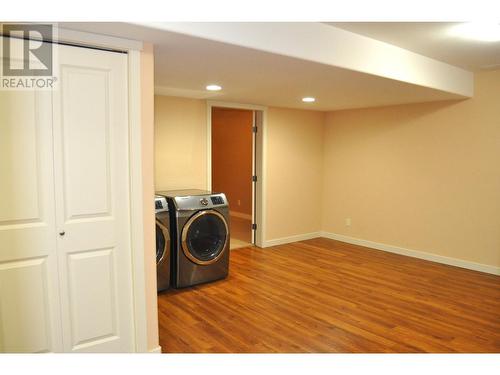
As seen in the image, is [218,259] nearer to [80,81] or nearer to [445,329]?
[445,329]

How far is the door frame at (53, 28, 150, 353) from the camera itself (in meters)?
2.33

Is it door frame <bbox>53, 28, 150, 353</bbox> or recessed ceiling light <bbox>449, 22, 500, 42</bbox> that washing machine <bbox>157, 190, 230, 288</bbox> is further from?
recessed ceiling light <bbox>449, 22, 500, 42</bbox>

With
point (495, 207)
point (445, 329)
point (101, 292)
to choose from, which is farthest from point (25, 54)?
point (495, 207)

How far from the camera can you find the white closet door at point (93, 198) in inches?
86.5

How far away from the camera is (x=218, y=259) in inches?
166

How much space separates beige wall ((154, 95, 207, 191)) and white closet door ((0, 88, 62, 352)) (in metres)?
2.42

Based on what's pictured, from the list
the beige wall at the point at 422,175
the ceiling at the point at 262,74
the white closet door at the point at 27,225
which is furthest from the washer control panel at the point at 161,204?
the beige wall at the point at 422,175

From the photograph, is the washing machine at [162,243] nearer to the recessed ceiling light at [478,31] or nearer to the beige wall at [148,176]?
the beige wall at [148,176]

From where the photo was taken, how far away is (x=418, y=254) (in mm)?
5148

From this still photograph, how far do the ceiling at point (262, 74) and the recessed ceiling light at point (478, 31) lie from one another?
18 centimetres

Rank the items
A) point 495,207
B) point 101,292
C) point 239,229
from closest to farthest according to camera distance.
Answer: point 101,292 → point 495,207 → point 239,229

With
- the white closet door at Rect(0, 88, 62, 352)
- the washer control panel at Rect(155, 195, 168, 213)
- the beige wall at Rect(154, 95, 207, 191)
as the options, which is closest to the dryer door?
the washer control panel at Rect(155, 195, 168, 213)
